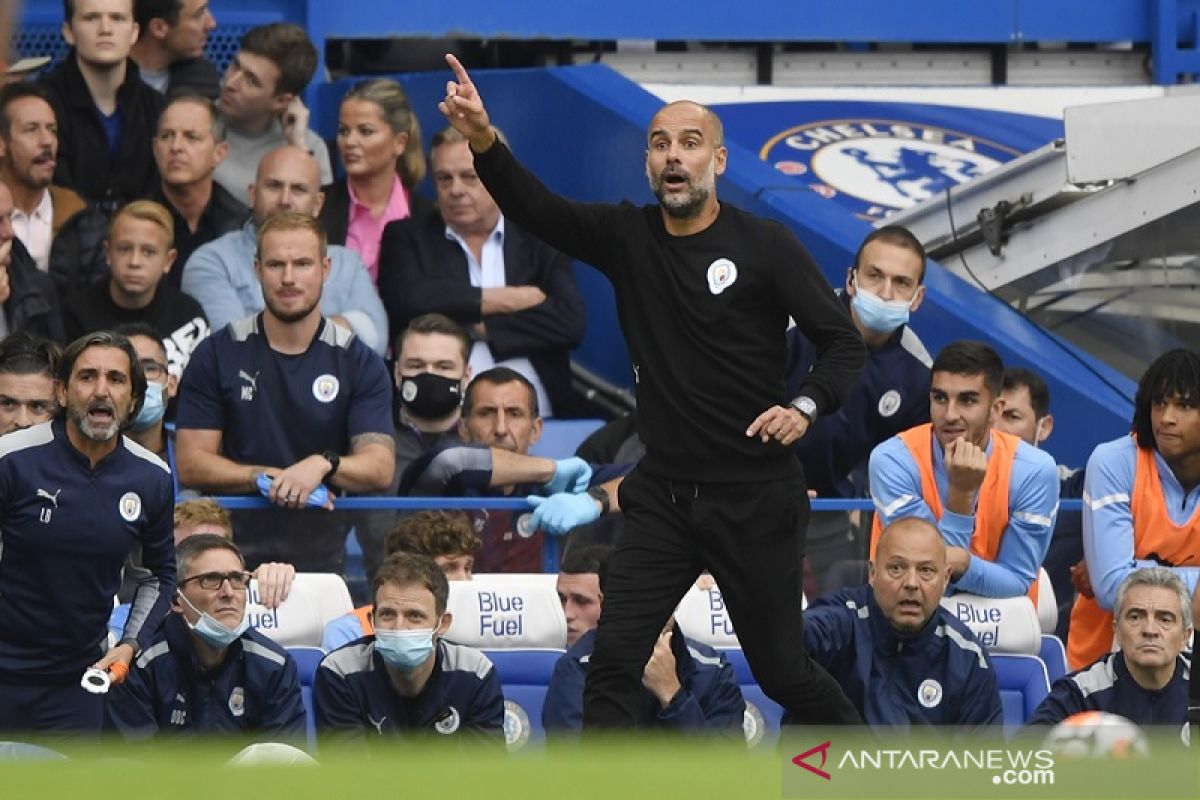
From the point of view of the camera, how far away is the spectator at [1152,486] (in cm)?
775

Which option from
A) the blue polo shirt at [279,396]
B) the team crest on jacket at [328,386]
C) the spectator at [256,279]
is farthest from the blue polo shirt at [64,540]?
the spectator at [256,279]

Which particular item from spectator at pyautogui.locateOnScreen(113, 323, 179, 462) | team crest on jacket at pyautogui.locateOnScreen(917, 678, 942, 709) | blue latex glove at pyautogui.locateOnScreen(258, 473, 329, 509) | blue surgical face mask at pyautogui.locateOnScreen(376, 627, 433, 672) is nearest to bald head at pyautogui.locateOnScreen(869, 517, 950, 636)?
team crest on jacket at pyautogui.locateOnScreen(917, 678, 942, 709)

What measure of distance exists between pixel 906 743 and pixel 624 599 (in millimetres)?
999

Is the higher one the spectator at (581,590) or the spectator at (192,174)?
the spectator at (192,174)

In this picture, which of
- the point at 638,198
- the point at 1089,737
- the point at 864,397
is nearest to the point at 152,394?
the point at 864,397

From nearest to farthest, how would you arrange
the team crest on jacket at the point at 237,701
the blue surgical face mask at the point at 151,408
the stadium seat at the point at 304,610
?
the team crest on jacket at the point at 237,701 → the stadium seat at the point at 304,610 → the blue surgical face mask at the point at 151,408

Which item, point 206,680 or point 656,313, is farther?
point 206,680

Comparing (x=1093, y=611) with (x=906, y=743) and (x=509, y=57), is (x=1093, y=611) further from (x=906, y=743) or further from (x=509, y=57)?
(x=509, y=57)

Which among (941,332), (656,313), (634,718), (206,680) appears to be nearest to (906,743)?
(634,718)

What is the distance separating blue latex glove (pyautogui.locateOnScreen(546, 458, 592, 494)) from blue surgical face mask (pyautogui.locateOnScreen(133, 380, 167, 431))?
1.40 m

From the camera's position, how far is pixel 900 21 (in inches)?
527

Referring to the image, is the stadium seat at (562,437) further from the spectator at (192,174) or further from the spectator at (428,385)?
the spectator at (192,174)

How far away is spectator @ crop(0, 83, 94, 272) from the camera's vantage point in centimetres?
967

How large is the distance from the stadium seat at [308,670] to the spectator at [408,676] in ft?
0.80
